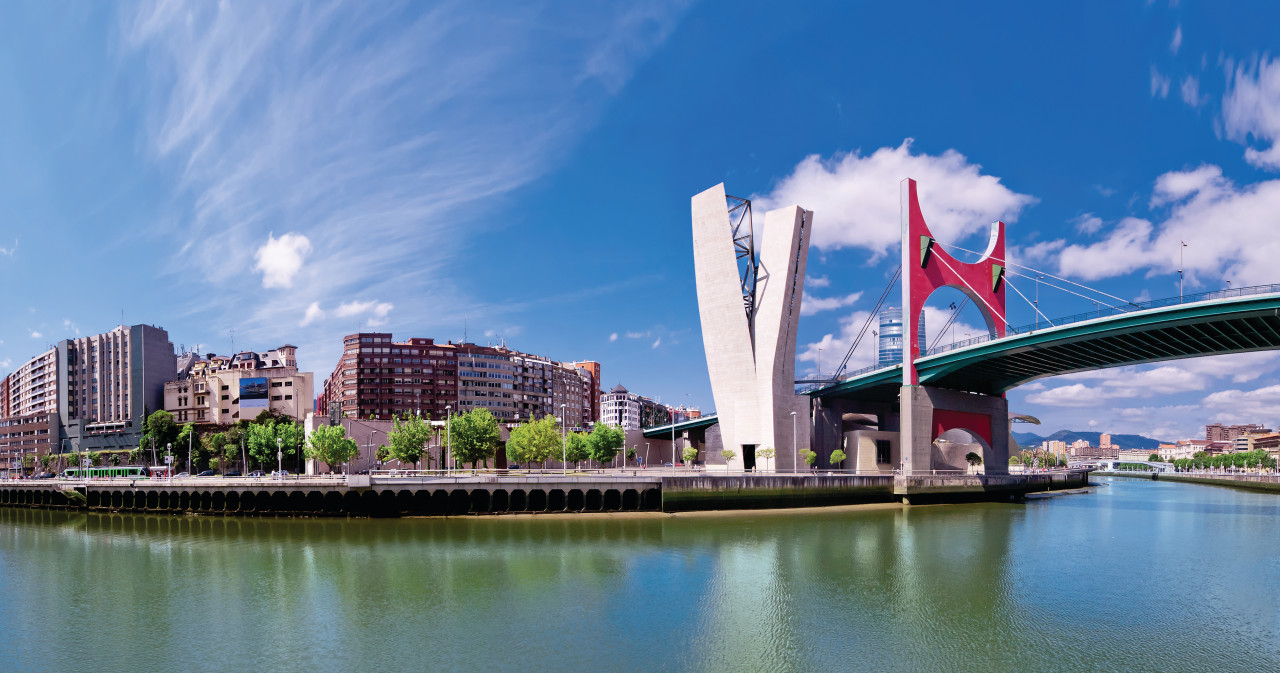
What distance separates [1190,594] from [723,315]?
132ft

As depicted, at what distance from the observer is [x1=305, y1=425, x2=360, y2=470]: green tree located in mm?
55500

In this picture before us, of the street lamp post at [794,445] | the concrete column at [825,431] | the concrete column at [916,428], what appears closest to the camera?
the concrete column at [916,428]

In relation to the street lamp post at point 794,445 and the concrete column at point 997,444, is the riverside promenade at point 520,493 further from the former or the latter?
the concrete column at point 997,444

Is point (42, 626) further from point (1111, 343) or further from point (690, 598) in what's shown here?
point (1111, 343)

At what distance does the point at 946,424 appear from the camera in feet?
198

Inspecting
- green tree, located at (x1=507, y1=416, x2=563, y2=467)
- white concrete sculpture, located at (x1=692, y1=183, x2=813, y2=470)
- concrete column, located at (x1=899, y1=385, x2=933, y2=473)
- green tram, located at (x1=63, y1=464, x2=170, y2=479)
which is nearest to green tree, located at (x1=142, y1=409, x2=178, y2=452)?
green tram, located at (x1=63, y1=464, x2=170, y2=479)

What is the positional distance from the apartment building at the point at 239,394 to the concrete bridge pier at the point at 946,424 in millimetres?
73119

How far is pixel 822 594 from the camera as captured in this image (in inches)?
885

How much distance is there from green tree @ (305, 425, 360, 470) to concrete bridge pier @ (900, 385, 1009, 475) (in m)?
40.9

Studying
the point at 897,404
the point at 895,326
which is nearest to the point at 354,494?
the point at 897,404

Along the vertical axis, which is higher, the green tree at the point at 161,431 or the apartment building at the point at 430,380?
the apartment building at the point at 430,380

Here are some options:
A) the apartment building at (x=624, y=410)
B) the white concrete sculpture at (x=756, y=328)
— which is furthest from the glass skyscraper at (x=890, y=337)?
the white concrete sculpture at (x=756, y=328)

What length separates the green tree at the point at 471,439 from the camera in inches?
2248

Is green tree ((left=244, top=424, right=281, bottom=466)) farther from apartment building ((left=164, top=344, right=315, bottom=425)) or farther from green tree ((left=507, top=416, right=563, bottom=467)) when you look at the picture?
apartment building ((left=164, top=344, right=315, bottom=425))
